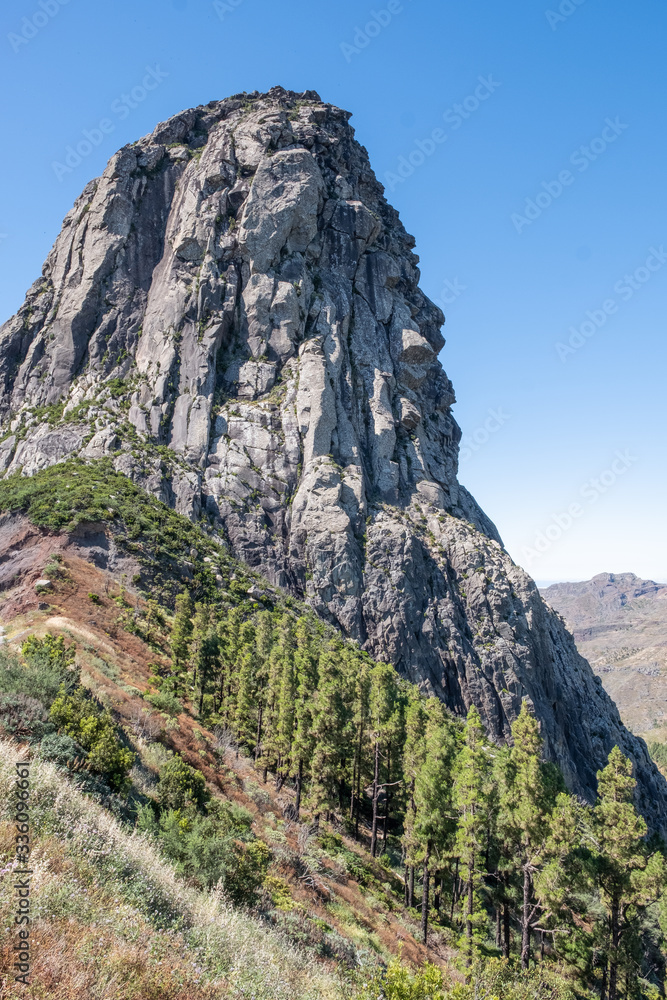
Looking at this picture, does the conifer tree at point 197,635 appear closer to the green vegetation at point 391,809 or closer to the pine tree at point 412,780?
the green vegetation at point 391,809

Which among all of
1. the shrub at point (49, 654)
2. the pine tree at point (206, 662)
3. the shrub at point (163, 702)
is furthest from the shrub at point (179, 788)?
the pine tree at point (206, 662)

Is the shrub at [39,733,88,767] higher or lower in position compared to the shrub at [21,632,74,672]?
lower

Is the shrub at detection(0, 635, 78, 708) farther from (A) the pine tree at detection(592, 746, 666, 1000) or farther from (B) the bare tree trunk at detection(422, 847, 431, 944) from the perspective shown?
(A) the pine tree at detection(592, 746, 666, 1000)

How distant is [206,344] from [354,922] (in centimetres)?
8124

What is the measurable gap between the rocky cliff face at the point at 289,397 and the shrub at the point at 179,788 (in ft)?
184

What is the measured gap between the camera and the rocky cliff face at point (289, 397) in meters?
74.2

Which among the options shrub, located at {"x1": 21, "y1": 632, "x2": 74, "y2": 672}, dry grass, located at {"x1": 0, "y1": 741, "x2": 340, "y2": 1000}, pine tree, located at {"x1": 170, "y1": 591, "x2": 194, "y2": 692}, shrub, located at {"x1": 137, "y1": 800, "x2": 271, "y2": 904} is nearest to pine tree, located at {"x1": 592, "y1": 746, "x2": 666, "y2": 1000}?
shrub, located at {"x1": 137, "y1": 800, "x2": 271, "y2": 904}

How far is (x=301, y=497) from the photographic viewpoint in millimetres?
78562

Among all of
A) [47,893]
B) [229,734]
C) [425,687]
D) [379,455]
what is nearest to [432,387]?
[379,455]

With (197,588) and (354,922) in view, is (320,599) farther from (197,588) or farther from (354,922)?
(354,922)

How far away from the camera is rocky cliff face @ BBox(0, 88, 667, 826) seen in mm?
74188

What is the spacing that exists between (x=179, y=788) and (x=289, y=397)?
7436 cm

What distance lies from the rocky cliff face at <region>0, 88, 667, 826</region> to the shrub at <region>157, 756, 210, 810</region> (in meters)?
55.9

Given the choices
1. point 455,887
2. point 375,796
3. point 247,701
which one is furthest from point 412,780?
point 247,701
